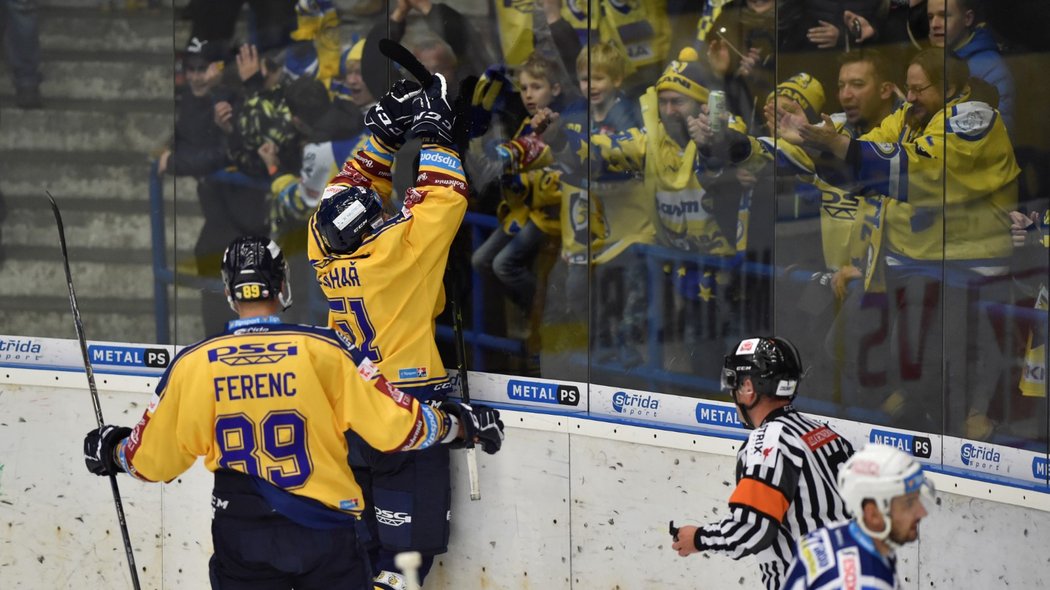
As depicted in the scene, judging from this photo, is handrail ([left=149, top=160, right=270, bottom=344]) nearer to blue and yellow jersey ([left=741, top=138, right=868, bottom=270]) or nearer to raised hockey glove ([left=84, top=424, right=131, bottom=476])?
raised hockey glove ([left=84, top=424, right=131, bottom=476])

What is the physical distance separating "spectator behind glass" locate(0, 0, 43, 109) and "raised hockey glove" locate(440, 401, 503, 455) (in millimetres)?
2863

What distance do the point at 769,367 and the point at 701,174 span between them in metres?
1.46

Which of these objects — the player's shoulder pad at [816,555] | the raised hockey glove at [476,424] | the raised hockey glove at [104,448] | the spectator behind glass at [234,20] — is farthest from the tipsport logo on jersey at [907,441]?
the spectator behind glass at [234,20]

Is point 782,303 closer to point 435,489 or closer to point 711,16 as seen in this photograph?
point 711,16

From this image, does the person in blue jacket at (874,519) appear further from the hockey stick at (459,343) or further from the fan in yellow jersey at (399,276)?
the hockey stick at (459,343)

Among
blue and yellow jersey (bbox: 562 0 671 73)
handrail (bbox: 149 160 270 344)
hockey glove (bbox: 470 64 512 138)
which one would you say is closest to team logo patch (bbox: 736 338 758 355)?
blue and yellow jersey (bbox: 562 0 671 73)

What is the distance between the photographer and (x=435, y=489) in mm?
4934

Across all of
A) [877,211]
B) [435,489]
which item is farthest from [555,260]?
[877,211]

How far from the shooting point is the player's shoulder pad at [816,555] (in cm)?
261

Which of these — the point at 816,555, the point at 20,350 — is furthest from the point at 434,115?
→ the point at 816,555

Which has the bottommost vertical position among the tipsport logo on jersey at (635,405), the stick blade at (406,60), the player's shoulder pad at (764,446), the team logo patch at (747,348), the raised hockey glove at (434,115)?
the tipsport logo on jersey at (635,405)

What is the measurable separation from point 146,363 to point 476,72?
5.69 feet

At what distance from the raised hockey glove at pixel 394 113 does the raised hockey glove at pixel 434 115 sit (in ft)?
0.16

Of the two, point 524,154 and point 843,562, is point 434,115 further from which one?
point 843,562
